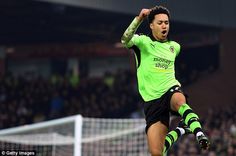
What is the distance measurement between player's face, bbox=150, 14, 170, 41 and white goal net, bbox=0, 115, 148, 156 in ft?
21.6

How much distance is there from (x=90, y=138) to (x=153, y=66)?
274 inches

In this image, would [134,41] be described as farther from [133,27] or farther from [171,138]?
[171,138]

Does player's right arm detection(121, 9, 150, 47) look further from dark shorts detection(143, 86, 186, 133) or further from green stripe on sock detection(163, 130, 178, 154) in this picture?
green stripe on sock detection(163, 130, 178, 154)

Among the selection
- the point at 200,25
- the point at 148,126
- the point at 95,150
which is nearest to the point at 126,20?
the point at 200,25

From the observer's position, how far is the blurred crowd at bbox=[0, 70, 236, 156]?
80.7 ft

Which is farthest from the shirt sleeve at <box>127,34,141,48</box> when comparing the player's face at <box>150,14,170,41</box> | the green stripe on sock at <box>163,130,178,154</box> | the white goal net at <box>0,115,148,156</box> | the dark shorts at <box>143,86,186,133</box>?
the white goal net at <box>0,115,148,156</box>

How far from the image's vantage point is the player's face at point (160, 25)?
7.55m

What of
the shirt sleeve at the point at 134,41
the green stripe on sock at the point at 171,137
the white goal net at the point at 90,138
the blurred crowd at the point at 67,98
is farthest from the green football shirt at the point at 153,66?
the blurred crowd at the point at 67,98

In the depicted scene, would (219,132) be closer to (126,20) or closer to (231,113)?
(231,113)

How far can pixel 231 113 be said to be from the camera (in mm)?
21000

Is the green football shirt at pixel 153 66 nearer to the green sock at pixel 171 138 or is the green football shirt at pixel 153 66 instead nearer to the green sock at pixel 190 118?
the green sock at pixel 190 118

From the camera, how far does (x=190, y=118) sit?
7.05 m

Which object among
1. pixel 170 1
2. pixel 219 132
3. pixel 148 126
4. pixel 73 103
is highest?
pixel 170 1

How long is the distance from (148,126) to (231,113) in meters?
14.0
